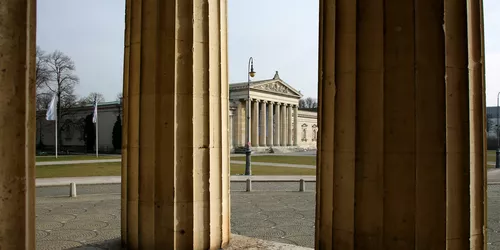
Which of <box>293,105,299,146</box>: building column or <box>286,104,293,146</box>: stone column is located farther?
<box>293,105,299,146</box>: building column

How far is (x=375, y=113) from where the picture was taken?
4.29 m

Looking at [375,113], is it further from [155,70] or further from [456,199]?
[155,70]

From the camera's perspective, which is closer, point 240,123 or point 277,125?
point 240,123

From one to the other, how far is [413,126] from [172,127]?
3304 millimetres

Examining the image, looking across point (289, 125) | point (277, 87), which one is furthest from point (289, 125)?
point (277, 87)

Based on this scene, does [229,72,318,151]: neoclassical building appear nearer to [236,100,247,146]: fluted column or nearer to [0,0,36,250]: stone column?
[236,100,247,146]: fluted column

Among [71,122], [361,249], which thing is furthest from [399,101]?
[71,122]

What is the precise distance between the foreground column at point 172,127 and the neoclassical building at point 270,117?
60.0 m

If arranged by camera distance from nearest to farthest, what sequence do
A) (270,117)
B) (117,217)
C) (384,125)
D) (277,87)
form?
(384,125), (117,217), (270,117), (277,87)

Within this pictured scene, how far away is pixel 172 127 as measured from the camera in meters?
6.01

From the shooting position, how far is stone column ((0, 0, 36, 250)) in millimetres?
3746

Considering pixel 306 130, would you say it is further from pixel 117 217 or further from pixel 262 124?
pixel 117 217

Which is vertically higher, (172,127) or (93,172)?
(172,127)

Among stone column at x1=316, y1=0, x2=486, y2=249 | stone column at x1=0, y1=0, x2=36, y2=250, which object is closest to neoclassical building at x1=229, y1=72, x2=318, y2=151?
stone column at x1=316, y1=0, x2=486, y2=249
